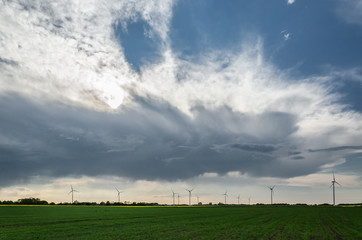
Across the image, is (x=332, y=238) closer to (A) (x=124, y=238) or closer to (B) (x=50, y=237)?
(A) (x=124, y=238)

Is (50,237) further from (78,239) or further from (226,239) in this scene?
(226,239)

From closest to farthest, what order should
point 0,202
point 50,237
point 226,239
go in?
point 226,239 < point 50,237 < point 0,202

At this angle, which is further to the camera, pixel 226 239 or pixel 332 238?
pixel 332 238

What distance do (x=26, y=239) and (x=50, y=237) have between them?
7.77 ft

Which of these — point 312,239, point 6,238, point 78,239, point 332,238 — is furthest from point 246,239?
point 6,238

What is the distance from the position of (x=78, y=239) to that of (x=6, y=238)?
7326mm

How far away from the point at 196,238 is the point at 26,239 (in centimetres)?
1618

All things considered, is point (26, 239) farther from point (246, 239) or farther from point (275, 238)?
point (275, 238)

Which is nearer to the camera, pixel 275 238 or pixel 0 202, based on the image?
pixel 275 238

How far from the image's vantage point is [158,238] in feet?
96.1

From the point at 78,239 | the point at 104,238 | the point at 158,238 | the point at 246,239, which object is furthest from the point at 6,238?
the point at 246,239

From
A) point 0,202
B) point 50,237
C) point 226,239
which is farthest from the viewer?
point 0,202

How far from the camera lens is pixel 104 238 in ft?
96.4

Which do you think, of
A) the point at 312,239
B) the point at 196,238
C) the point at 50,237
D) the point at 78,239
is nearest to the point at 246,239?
the point at 196,238
